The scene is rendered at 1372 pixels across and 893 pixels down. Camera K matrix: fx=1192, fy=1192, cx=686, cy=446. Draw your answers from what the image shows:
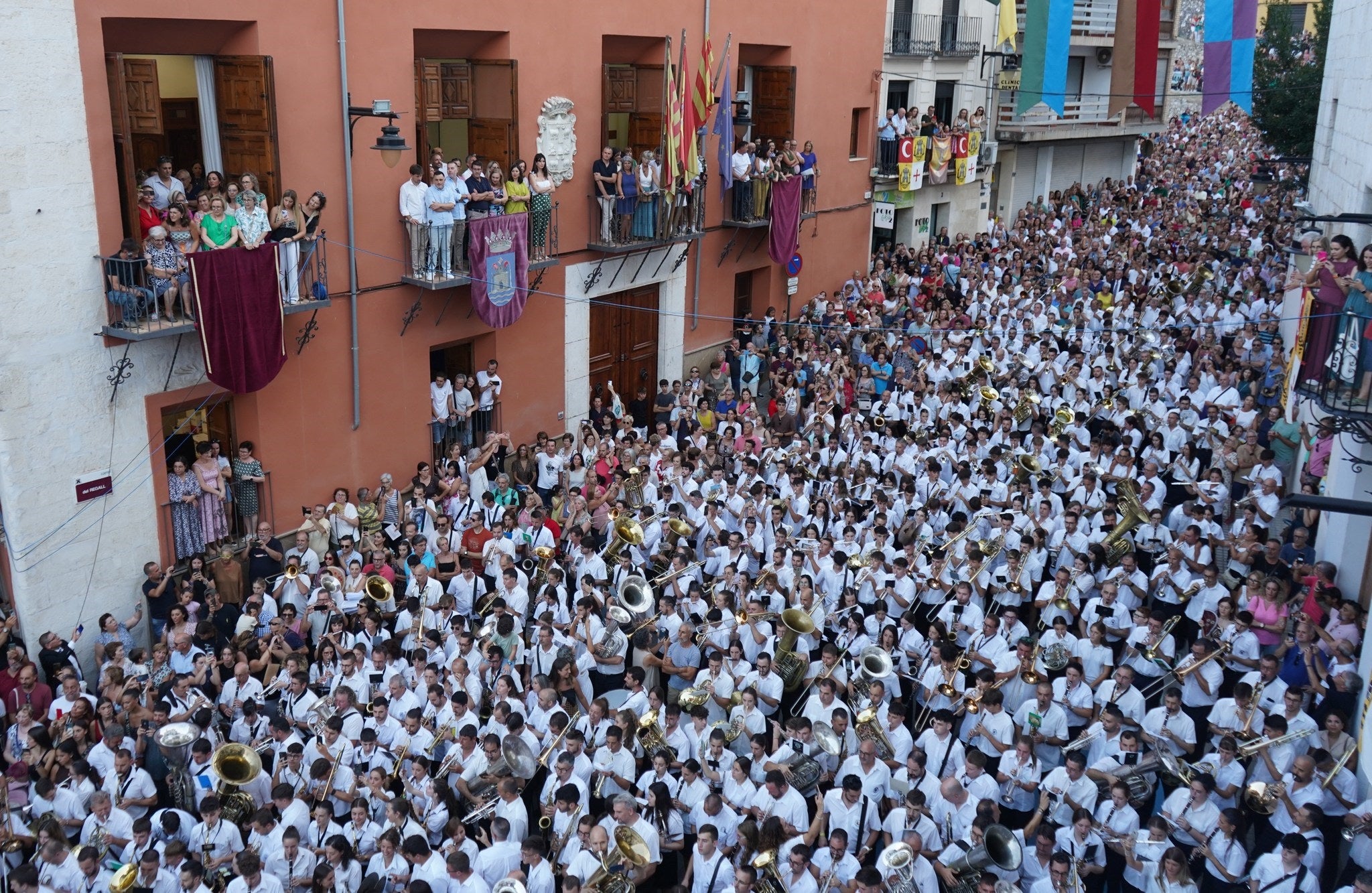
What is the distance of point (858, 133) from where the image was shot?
2602 cm

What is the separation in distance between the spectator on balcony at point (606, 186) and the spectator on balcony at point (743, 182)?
10.7ft

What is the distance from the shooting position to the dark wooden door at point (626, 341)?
1942 centimetres

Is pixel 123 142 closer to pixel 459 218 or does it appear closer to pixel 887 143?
pixel 459 218

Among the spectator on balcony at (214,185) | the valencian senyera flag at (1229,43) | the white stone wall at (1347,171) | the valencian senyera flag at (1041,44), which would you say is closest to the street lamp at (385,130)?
the spectator on balcony at (214,185)

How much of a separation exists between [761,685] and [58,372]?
748 centimetres

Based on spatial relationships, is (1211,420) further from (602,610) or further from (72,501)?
(72,501)

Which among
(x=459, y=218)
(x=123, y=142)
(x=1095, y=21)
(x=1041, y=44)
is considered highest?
(x=1095, y=21)

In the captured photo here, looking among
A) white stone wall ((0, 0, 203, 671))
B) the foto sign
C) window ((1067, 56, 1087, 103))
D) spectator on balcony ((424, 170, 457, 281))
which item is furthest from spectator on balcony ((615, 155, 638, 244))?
window ((1067, 56, 1087, 103))

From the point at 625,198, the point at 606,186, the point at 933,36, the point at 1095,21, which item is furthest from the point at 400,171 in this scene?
the point at 1095,21

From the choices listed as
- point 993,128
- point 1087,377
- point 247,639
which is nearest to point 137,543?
point 247,639

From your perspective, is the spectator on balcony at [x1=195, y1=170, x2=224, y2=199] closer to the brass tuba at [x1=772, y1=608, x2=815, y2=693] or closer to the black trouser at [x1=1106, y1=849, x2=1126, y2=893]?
the brass tuba at [x1=772, y1=608, x2=815, y2=693]

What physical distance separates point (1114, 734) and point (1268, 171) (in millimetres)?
19151

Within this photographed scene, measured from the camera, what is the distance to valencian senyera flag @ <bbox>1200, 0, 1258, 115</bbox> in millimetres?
22297

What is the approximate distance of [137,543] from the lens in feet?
41.5
